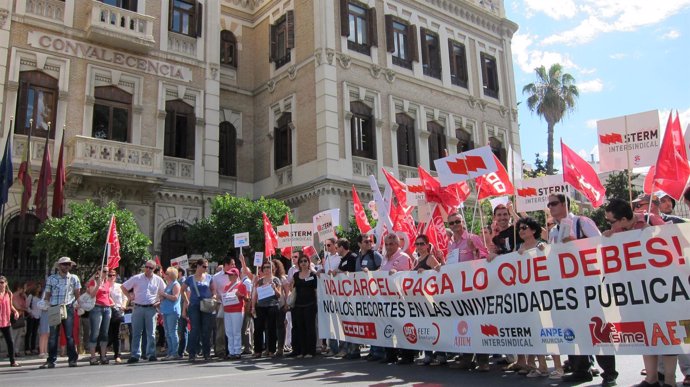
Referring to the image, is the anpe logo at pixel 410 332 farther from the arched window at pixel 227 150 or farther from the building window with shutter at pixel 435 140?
the building window with shutter at pixel 435 140

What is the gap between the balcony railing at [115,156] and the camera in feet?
59.0

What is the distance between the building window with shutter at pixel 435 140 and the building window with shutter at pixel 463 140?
953mm

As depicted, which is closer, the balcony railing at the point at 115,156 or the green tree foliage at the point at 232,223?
the balcony railing at the point at 115,156

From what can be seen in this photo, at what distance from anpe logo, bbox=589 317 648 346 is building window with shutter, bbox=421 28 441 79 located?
67.6 feet

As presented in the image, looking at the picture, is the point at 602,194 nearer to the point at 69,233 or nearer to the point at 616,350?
the point at 616,350

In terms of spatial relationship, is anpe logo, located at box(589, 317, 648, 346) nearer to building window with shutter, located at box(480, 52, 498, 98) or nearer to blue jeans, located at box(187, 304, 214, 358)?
blue jeans, located at box(187, 304, 214, 358)

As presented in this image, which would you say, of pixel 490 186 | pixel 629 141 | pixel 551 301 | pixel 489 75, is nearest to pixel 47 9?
pixel 490 186

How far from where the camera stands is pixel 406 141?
80.2ft

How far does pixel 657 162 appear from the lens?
7.05m

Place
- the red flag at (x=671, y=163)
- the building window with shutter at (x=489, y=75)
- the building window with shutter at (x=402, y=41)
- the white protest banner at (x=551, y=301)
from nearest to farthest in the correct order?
the white protest banner at (x=551, y=301), the red flag at (x=671, y=163), the building window with shutter at (x=402, y=41), the building window with shutter at (x=489, y=75)

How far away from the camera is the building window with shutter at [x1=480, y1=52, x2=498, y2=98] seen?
2847cm

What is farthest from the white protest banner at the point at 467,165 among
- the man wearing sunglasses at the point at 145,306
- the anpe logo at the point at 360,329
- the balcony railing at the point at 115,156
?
the balcony railing at the point at 115,156

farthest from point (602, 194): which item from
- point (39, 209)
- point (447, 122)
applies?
point (447, 122)

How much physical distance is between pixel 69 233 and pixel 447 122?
1642 centimetres
